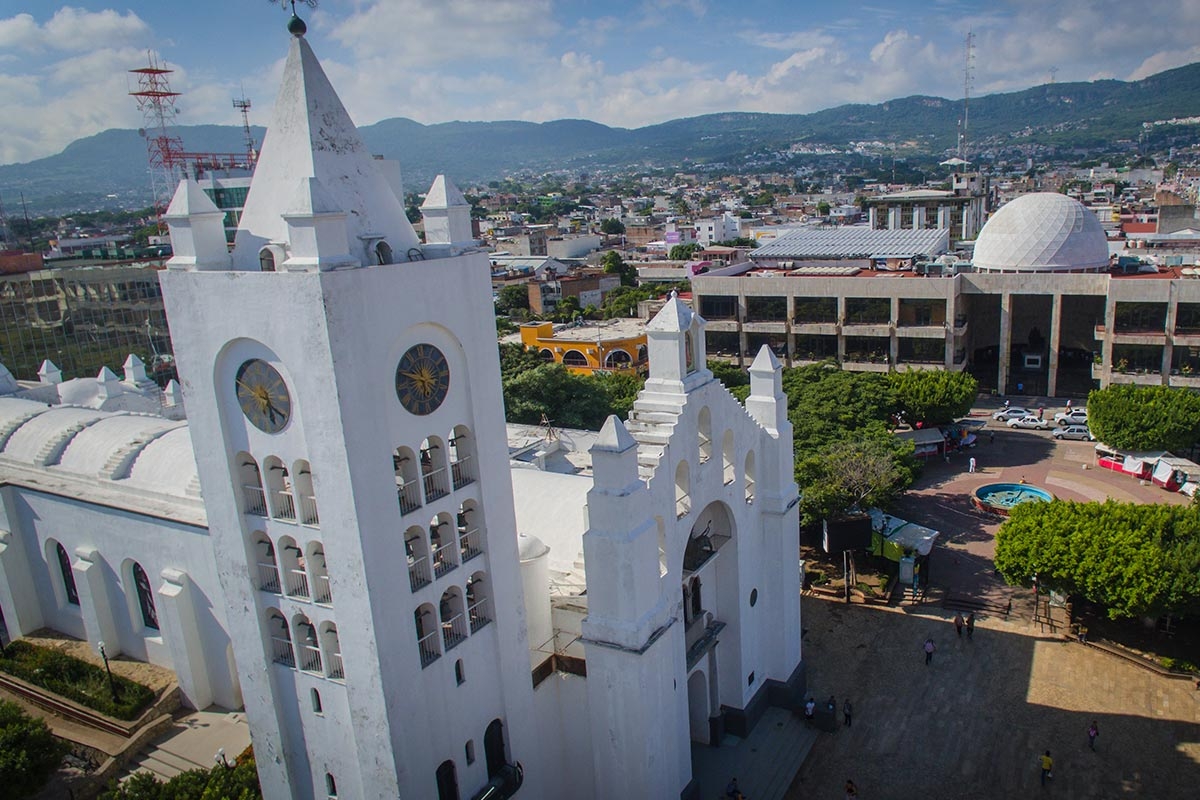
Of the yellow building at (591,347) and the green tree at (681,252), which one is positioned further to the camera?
the green tree at (681,252)

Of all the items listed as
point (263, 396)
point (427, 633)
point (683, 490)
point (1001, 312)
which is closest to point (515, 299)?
point (1001, 312)

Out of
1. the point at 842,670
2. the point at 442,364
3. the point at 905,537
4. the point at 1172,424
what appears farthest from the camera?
the point at 1172,424

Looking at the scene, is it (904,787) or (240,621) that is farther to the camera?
(904,787)

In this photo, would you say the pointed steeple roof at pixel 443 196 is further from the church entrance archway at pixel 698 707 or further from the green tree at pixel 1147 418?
the green tree at pixel 1147 418

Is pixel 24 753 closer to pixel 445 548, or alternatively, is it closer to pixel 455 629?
pixel 455 629

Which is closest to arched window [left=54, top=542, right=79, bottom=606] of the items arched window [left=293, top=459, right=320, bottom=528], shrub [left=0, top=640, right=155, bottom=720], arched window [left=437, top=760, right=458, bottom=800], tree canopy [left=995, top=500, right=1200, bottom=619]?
shrub [left=0, top=640, right=155, bottom=720]

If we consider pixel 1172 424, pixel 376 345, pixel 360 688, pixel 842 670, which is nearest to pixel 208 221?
pixel 376 345

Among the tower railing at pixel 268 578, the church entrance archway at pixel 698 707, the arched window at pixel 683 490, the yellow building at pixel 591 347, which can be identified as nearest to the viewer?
the tower railing at pixel 268 578

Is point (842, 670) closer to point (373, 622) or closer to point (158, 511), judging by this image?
point (373, 622)

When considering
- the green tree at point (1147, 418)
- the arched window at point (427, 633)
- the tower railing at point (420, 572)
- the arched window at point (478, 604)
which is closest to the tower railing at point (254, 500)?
the tower railing at point (420, 572)
